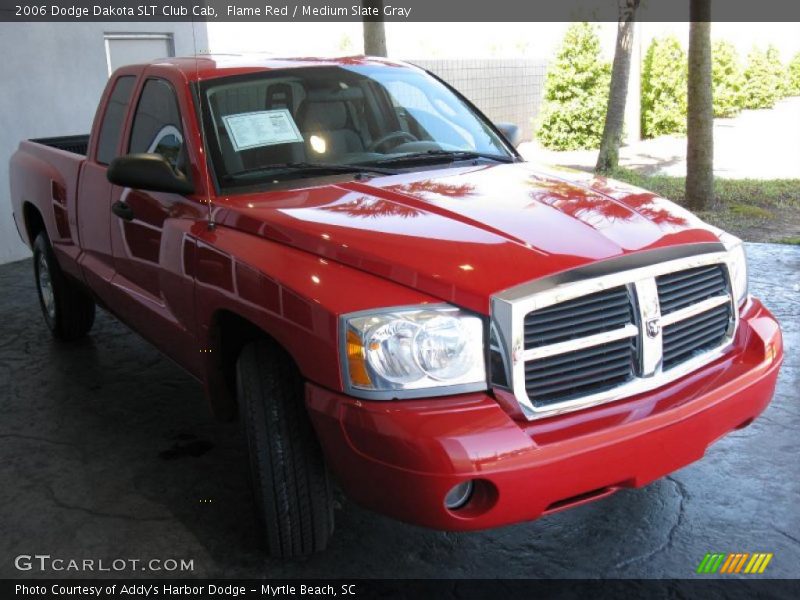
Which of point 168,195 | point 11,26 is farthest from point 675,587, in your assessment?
point 11,26

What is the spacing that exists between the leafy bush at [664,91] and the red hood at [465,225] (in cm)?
1527

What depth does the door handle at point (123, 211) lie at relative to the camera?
393cm

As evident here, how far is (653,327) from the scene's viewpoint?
273 centimetres

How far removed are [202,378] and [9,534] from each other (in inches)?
37.5

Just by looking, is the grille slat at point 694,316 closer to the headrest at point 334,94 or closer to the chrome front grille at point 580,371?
the chrome front grille at point 580,371

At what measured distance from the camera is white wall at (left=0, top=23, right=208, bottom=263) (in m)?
8.15

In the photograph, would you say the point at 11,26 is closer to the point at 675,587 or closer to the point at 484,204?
the point at 484,204

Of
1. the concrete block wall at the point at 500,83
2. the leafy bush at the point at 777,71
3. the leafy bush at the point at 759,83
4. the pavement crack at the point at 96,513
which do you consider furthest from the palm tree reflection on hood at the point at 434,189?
the leafy bush at the point at 777,71

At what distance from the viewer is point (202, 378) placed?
354cm

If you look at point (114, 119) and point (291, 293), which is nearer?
point (291, 293)

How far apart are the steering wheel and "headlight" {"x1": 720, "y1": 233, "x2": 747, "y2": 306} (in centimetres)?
147

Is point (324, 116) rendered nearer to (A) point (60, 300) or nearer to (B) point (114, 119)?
(B) point (114, 119)

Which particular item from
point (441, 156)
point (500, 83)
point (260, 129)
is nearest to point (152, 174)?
point (260, 129)

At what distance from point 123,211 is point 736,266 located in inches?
103
